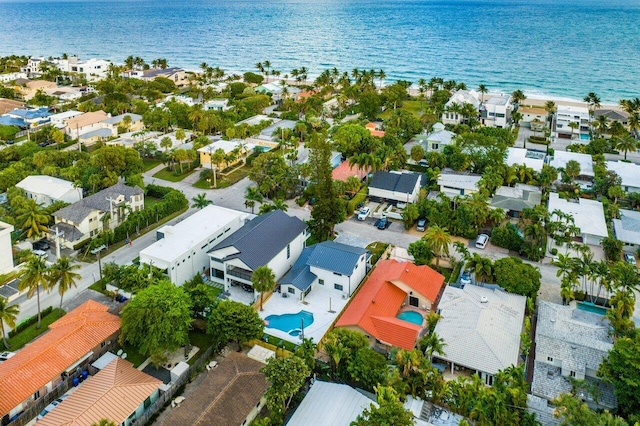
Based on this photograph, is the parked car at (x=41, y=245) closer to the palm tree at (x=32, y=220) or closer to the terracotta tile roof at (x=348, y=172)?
the palm tree at (x=32, y=220)

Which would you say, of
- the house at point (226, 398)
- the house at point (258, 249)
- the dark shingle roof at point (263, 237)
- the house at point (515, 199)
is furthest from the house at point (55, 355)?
the house at point (515, 199)

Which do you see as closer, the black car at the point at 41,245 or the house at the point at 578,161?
the black car at the point at 41,245

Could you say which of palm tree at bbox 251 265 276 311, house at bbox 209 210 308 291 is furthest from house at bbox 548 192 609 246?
palm tree at bbox 251 265 276 311

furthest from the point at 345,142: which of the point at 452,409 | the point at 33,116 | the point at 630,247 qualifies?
the point at 33,116

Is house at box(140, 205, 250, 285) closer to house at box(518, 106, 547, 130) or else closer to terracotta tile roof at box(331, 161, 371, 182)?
terracotta tile roof at box(331, 161, 371, 182)

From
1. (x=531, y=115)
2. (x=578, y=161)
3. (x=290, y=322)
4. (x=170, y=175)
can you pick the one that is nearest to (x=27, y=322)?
(x=290, y=322)
